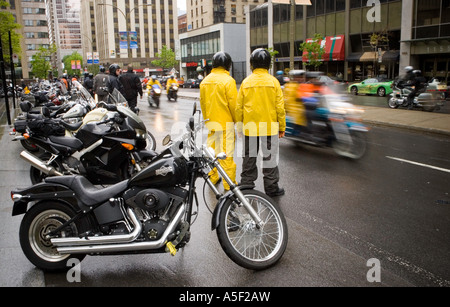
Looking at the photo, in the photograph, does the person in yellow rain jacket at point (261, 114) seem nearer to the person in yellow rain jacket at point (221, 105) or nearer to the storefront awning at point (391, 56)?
the person in yellow rain jacket at point (221, 105)

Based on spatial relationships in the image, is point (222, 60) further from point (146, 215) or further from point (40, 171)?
point (40, 171)

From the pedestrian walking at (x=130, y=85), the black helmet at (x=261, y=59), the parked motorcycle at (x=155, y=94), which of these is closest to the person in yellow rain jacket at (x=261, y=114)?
the black helmet at (x=261, y=59)

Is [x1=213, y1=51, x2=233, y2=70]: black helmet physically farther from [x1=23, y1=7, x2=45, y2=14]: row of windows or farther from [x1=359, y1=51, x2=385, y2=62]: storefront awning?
[x1=23, y1=7, x2=45, y2=14]: row of windows

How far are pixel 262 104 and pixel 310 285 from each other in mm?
2787

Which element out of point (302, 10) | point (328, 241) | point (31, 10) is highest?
point (31, 10)

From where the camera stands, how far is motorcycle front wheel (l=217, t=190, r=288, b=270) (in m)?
3.91

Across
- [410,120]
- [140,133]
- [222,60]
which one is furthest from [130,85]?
[410,120]

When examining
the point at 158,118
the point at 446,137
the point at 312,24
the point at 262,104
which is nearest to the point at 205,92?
the point at 262,104

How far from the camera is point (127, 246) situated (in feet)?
12.3

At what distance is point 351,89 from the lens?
31.5 m

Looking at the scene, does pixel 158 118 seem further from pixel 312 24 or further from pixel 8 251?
pixel 312 24

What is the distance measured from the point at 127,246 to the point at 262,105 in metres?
2.83

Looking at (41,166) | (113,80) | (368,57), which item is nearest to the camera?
(41,166)

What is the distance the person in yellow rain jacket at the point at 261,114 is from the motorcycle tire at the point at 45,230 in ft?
8.99
